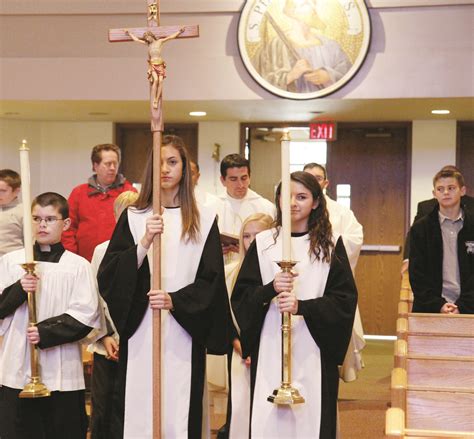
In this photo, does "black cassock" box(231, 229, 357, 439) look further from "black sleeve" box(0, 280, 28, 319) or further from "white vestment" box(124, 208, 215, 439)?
"black sleeve" box(0, 280, 28, 319)

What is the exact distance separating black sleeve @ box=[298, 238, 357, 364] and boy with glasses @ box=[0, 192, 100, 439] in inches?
45.7

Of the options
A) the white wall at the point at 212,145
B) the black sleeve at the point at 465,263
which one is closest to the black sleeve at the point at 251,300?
the black sleeve at the point at 465,263

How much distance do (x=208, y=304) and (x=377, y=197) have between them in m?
7.42

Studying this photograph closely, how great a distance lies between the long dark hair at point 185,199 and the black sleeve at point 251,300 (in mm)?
321

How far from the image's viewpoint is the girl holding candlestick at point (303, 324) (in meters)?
4.23

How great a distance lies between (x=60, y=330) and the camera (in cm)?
443

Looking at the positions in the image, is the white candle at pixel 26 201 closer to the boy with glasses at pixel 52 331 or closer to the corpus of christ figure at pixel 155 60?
the boy with glasses at pixel 52 331

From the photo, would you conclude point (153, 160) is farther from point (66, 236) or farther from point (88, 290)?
point (66, 236)

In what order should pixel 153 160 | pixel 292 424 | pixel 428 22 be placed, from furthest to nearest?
pixel 428 22
pixel 292 424
pixel 153 160

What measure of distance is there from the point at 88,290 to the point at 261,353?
971mm

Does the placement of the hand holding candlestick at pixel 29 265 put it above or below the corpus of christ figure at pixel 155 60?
below

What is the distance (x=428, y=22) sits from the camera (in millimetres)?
8906

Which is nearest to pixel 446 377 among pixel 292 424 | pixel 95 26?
pixel 292 424

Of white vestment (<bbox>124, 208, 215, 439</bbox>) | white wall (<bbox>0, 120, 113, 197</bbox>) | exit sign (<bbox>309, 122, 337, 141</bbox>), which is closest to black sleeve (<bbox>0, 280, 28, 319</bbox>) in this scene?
white vestment (<bbox>124, 208, 215, 439</bbox>)
